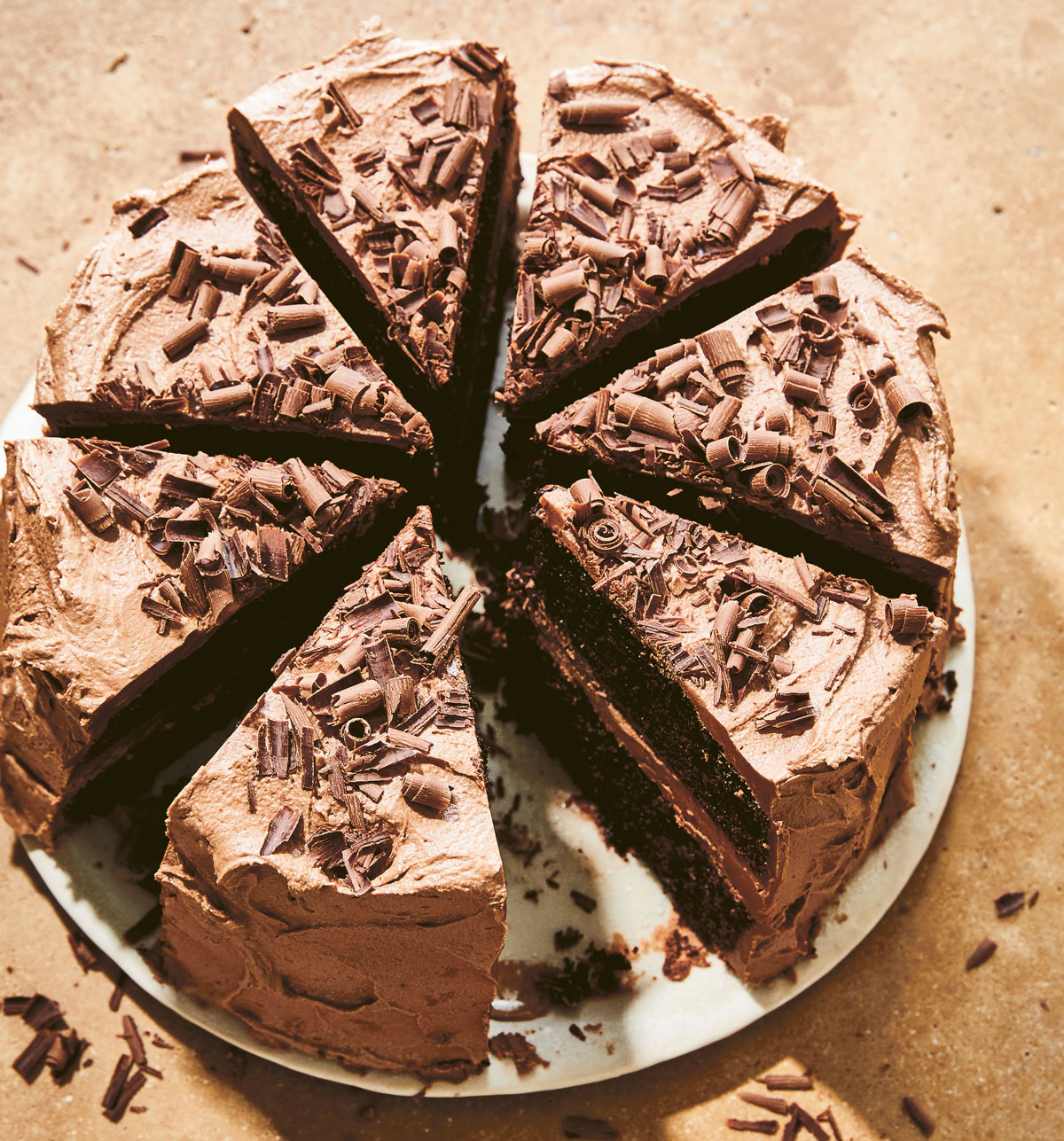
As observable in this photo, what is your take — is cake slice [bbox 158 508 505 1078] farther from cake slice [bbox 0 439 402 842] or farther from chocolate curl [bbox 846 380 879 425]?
chocolate curl [bbox 846 380 879 425]

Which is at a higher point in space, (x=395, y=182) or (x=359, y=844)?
Answer: (x=395, y=182)

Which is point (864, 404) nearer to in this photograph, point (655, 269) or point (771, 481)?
point (771, 481)

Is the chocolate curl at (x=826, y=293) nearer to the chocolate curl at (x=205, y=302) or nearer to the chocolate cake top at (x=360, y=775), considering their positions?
the chocolate cake top at (x=360, y=775)

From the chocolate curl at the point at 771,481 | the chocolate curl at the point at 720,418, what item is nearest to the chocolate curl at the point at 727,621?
the chocolate curl at the point at 771,481

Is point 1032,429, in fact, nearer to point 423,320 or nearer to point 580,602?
point 580,602

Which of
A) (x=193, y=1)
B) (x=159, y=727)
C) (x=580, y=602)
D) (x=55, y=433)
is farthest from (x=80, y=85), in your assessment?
(x=580, y=602)

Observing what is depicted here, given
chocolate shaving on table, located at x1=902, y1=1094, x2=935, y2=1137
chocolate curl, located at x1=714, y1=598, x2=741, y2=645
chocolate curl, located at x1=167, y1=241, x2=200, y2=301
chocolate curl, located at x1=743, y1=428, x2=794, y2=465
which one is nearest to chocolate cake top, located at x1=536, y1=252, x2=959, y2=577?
chocolate curl, located at x1=743, y1=428, x2=794, y2=465

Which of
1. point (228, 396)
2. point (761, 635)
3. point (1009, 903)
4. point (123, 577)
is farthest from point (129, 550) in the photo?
point (1009, 903)
